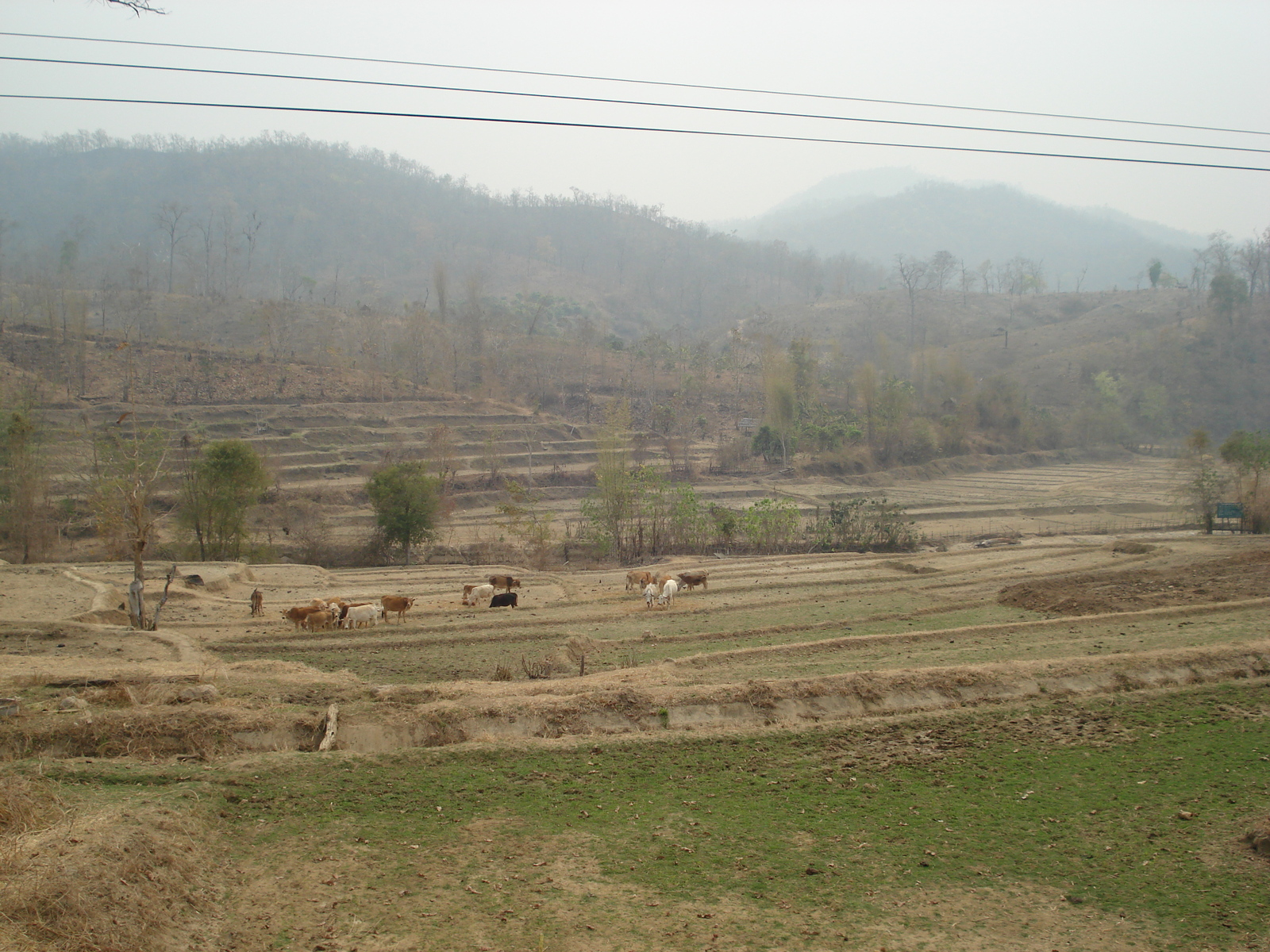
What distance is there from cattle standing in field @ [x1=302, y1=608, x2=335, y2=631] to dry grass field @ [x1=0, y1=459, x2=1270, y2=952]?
3.52ft

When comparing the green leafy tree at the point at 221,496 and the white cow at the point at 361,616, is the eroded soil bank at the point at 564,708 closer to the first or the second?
the white cow at the point at 361,616

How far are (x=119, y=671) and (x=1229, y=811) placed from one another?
1508cm

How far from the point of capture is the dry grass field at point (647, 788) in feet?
21.4

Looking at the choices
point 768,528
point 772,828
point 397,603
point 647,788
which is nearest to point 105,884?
point 647,788

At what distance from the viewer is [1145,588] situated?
70.2ft

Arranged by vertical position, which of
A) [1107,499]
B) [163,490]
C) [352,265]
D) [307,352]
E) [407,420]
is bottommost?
[1107,499]

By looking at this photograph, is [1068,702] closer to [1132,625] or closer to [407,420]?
[1132,625]

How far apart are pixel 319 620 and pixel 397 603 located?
1947 mm

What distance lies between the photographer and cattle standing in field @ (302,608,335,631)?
19.5 m

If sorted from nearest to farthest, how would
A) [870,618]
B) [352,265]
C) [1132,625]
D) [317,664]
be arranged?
[317,664]
[1132,625]
[870,618]
[352,265]

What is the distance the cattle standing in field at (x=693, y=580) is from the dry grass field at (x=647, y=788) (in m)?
7.15

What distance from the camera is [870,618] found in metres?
19.5

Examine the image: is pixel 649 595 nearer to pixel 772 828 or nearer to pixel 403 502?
pixel 772 828

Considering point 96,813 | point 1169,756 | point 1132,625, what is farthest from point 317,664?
point 1132,625
